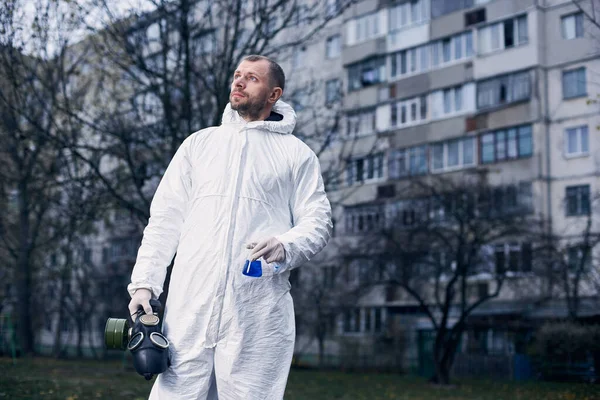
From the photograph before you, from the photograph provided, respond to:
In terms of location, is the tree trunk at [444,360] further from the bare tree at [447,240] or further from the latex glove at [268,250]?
the latex glove at [268,250]

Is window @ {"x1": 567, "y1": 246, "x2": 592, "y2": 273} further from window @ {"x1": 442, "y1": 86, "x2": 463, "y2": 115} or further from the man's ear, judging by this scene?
the man's ear

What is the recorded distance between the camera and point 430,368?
39.0 metres

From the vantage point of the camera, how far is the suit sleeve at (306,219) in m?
3.79

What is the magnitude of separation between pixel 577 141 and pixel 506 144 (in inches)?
129

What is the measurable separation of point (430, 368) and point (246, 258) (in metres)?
36.5

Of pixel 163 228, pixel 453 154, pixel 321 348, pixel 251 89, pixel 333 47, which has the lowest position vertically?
pixel 321 348

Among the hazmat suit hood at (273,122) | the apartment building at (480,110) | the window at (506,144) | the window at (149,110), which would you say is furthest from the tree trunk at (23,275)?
the hazmat suit hood at (273,122)

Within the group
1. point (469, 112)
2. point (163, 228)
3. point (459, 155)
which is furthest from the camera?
point (459, 155)

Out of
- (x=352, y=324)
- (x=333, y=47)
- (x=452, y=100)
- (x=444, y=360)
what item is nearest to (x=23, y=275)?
(x=444, y=360)

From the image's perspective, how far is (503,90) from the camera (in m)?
42.2

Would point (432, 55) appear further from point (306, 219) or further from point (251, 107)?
point (306, 219)

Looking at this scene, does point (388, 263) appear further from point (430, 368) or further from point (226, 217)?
point (226, 217)

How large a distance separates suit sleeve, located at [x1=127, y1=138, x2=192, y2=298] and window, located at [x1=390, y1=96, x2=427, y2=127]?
42544 millimetres

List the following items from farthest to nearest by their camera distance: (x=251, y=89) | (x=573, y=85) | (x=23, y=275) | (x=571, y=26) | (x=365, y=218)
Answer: (x=571, y=26)
(x=573, y=85)
(x=365, y=218)
(x=23, y=275)
(x=251, y=89)
